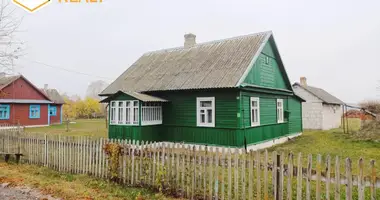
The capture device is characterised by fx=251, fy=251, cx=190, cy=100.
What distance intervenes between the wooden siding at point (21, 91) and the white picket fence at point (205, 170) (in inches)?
937

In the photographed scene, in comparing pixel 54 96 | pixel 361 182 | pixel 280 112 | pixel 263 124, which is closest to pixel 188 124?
pixel 263 124

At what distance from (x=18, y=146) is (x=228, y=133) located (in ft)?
30.2

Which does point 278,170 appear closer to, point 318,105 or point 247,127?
point 247,127

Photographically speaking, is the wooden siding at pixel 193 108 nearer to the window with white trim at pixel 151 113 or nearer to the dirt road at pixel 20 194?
the window with white trim at pixel 151 113

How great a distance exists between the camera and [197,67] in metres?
15.5

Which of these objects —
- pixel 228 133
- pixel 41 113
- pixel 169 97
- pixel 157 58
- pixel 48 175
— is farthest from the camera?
pixel 41 113

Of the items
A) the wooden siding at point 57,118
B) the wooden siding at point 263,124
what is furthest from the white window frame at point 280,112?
the wooden siding at point 57,118

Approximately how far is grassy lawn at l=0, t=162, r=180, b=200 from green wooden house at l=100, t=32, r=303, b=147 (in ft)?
18.3

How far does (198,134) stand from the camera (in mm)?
13531

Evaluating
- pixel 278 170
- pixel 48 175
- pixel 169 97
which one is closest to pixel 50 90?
pixel 169 97

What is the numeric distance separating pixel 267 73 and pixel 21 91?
2868cm

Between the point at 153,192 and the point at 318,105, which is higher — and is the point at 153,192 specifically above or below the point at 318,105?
below

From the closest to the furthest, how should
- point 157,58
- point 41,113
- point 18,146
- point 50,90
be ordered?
→ point 18,146 < point 157,58 < point 41,113 < point 50,90

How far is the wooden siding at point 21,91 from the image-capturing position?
2872 cm
